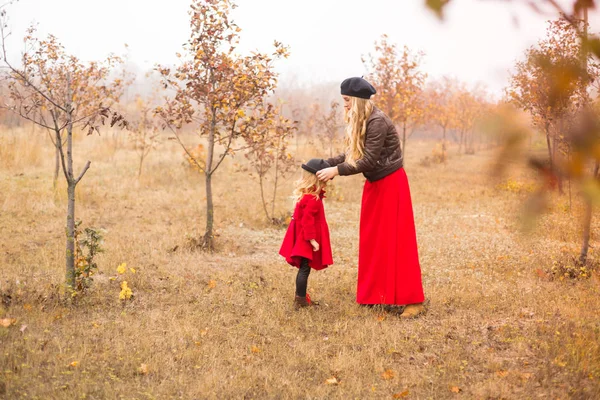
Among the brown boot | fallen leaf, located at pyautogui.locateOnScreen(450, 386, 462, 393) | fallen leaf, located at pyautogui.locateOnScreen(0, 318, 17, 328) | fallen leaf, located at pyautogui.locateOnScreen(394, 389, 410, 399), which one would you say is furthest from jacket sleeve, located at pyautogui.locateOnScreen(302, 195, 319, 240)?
fallen leaf, located at pyautogui.locateOnScreen(0, 318, 17, 328)

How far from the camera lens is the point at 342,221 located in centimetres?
1089

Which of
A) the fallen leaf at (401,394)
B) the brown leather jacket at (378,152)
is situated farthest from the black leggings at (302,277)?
the fallen leaf at (401,394)

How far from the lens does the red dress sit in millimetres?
5074

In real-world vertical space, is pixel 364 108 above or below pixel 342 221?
above

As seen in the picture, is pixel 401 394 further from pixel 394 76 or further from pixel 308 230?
pixel 394 76

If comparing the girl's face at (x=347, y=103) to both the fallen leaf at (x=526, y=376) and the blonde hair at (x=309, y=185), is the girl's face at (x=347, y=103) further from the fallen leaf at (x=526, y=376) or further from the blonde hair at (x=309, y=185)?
the fallen leaf at (x=526, y=376)

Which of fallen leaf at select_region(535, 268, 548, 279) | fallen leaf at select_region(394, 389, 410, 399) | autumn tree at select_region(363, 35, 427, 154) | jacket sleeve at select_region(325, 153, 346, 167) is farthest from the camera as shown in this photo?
autumn tree at select_region(363, 35, 427, 154)

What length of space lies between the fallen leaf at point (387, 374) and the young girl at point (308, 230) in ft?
4.51

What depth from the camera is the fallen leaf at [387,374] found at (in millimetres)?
3922

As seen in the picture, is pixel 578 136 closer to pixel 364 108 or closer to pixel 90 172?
pixel 364 108

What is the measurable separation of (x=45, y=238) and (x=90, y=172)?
291 inches

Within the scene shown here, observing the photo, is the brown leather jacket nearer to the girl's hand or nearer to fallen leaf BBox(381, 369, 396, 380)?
the girl's hand

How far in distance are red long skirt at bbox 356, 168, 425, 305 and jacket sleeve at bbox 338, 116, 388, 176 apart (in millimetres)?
271

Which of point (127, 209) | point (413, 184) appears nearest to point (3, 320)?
point (127, 209)
